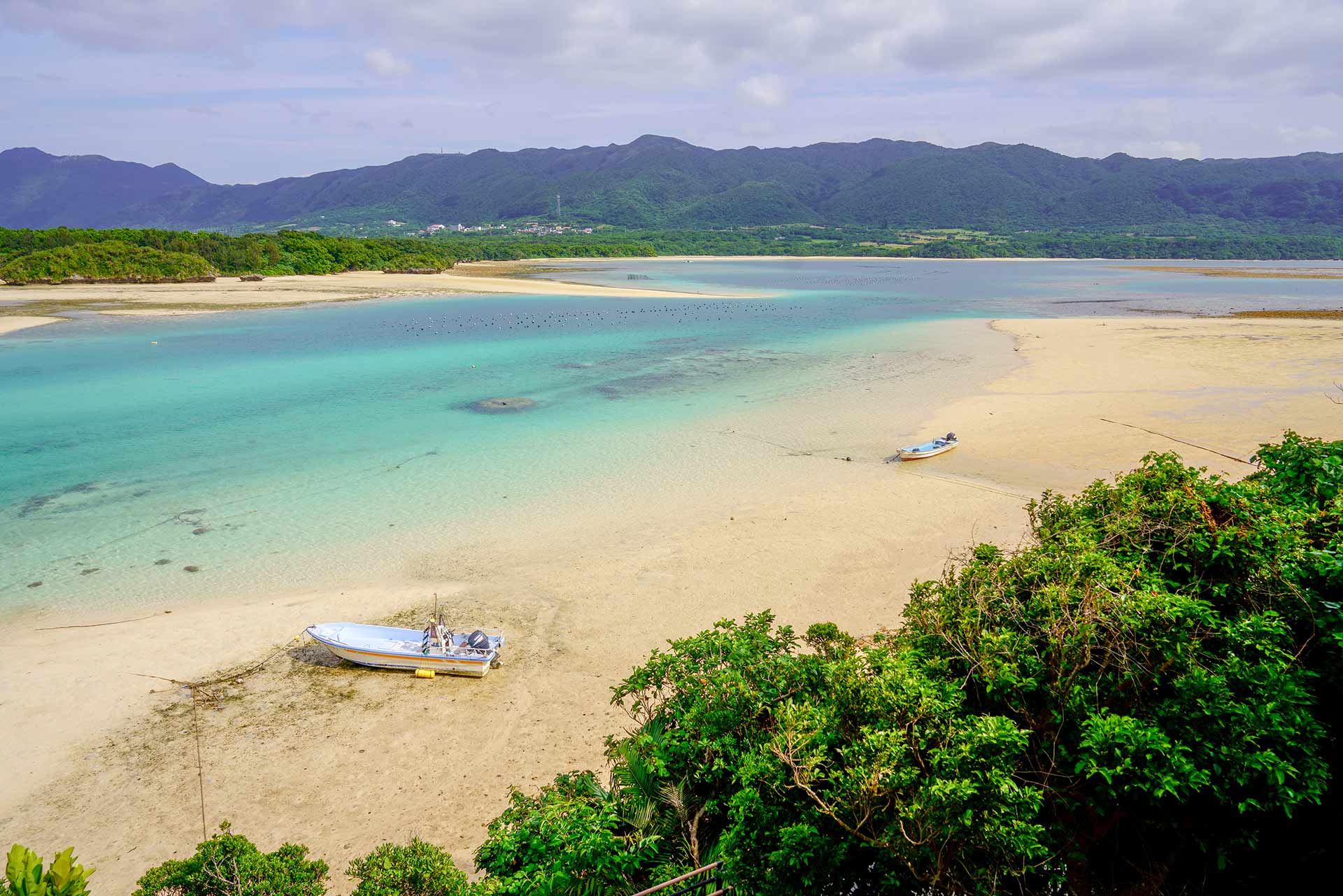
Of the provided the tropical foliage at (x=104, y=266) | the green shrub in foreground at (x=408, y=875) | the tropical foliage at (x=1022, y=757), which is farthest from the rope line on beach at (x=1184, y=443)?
the tropical foliage at (x=104, y=266)

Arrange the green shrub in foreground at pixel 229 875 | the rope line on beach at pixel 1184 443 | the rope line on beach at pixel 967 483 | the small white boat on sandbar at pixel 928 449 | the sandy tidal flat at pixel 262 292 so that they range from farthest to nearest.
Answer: the sandy tidal flat at pixel 262 292
the small white boat on sandbar at pixel 928 449
the rope line on beach at pixel 1184 443
the rope line on beach at pixel 967 483
the green shrub in foreground at pixel 229 875

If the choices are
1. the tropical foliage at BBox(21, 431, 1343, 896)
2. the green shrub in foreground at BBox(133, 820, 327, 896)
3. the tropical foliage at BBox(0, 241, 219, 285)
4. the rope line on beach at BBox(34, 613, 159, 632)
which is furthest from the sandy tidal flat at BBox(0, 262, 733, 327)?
the tropical foliage at BBox(21, 431, 1343, 896)

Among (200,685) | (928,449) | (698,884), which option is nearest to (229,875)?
(698,884)

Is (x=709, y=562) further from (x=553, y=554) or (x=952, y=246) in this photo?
(x=952, y=246)

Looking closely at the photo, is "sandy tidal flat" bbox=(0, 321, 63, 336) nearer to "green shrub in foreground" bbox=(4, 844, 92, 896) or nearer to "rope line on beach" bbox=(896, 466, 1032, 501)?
"rope line on beach" bbox=(896, 466, 1032, 501)

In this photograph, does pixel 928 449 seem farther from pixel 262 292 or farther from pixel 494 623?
pixel 262 292

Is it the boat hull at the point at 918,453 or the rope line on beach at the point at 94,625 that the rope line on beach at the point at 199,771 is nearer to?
the rope line on beach at the point at 94,625

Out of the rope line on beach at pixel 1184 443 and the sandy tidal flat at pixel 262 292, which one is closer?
the rope line on beach at pixel 1184 443
